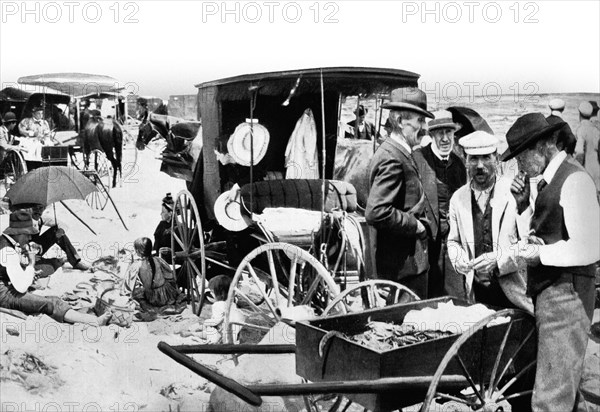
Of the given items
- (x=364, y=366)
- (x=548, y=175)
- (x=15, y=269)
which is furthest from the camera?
(x=15, y=269)

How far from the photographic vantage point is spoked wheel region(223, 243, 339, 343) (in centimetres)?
500

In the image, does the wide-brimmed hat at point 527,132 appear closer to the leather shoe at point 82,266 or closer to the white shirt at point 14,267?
the leather shoe at point 82,266

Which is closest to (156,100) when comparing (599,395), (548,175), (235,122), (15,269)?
(235,122)

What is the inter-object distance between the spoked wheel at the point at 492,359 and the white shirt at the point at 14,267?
2606 millimetres

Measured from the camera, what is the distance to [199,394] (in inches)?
200

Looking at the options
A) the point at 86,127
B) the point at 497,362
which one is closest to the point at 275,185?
the point at 86,127

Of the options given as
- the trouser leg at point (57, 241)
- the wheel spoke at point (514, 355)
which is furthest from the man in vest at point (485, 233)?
the trouser leg at point (57, 241)

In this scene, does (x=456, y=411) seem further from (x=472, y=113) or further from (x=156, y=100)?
(x=156, y=100)

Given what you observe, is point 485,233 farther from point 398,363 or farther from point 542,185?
point 398,363

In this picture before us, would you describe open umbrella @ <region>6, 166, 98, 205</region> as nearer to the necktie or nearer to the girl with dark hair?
the girl with dark hair

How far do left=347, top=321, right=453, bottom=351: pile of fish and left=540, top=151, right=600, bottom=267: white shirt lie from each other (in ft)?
2.22

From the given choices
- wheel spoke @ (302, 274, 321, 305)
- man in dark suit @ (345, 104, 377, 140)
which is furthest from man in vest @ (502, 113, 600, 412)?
wheel spoke @ (302, 274, 321, 305)

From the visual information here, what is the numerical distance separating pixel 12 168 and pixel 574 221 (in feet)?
10.7

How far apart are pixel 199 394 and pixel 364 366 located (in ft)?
6.17
